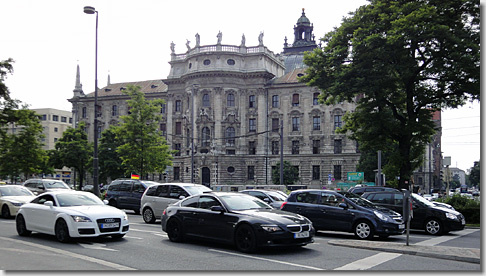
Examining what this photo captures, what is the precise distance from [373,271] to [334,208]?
6117 mm

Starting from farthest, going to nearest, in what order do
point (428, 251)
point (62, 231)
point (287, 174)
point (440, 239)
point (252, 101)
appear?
point (252, 101) → point (287, 174) → point (440, 239) → point (62, 231) → point (428, 251)

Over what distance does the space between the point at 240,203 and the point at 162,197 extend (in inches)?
292

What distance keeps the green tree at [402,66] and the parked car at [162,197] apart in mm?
10716

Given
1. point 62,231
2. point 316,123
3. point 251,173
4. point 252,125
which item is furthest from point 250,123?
point 62,231

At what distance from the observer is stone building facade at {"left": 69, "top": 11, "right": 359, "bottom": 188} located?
68375mm

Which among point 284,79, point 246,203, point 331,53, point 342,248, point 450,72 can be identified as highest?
point 284,79

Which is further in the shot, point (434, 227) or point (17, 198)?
point (17, 198)

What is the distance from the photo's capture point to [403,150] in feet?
85.1

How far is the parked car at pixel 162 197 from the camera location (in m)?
19.0

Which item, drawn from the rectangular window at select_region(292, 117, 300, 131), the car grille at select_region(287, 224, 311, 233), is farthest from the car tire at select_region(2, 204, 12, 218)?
the rectangular window at select_region(292, 117, 300, 131)

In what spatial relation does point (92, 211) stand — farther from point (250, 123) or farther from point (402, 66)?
point (250, 123)

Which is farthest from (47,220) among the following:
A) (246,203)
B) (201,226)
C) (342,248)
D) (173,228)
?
(342,248)

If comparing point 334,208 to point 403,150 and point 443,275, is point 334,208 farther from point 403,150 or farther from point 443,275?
point 403,150

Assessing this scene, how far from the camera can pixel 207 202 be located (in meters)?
12.9
